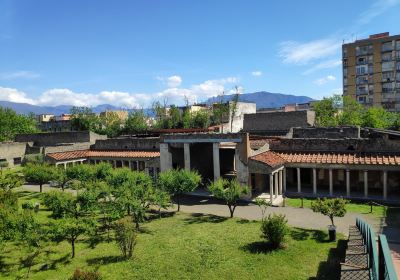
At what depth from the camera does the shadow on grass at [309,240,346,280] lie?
654 inches

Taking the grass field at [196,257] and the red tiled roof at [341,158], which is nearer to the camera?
the grass field at [196,257]

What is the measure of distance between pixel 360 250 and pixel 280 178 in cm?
1835

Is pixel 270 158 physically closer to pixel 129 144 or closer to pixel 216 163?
pixel 216 163

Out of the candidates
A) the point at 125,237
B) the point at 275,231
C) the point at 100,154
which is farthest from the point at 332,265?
the point at 100,154

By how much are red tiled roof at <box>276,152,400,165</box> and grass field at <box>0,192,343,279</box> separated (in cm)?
1166

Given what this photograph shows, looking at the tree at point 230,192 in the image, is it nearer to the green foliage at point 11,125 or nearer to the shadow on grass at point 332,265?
the shadow on grass at point 332,265

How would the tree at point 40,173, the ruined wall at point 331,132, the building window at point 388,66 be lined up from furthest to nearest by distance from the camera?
the building window at point 388,66
the ruined wall at point 331,132
the tree at point 40,173

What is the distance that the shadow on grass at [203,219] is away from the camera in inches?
1049

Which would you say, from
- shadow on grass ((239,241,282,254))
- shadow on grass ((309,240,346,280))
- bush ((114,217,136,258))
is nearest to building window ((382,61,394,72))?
shadow on grass ((309,240,346,280))

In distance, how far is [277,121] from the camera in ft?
182

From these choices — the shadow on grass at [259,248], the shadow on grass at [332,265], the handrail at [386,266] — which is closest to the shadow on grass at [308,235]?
the shadow on grass at [332,265]

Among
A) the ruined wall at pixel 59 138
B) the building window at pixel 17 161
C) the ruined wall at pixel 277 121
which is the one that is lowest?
the building window at pixel 17 161

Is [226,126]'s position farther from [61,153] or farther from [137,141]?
[61,153]

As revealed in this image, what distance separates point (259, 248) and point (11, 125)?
77.7 meters
